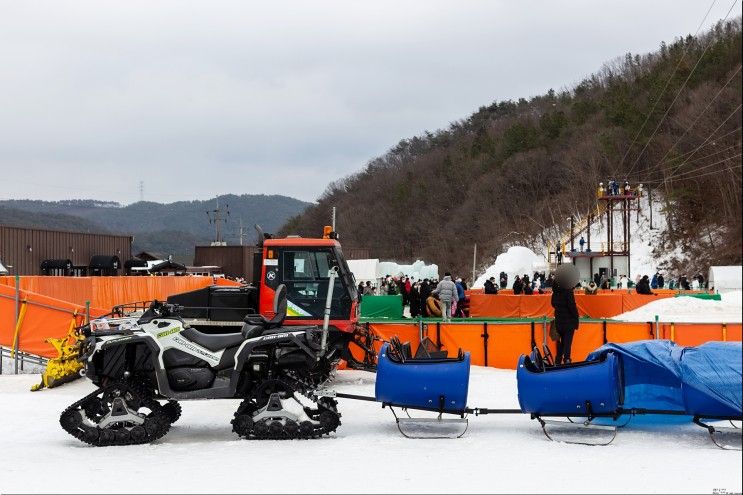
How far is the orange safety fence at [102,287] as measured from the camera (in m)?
18.6

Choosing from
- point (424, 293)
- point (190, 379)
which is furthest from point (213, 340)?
point (424, 293)

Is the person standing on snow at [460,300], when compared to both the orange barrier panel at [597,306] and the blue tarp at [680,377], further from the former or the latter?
the blue tarp at [680,377]

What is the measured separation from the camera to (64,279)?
2006 centimetres

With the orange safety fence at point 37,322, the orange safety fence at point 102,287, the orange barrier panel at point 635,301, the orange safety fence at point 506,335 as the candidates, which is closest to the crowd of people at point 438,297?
the orange safety fence at point 506,335

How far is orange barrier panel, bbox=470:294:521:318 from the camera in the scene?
2759 centimetres

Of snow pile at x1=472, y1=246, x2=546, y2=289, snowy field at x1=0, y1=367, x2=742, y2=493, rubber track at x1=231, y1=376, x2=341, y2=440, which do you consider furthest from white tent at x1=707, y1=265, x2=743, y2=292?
snow pile at x1=472, y1=246, x2=546, y2=289

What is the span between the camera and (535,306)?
1057 inches

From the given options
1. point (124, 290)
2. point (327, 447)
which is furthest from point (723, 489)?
point (124, 290)

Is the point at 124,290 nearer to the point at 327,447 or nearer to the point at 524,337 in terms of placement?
the point at 524,337

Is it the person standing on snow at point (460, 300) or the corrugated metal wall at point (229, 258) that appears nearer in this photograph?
the person standing on snow at point (460, 300)

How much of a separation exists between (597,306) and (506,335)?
11.4 meters

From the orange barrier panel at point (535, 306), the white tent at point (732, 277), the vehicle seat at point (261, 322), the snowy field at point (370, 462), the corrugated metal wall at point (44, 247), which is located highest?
the corrugated metal wall at point (44, 247)

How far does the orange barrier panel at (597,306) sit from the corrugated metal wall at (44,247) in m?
31.5

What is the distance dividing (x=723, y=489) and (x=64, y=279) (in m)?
16.9
